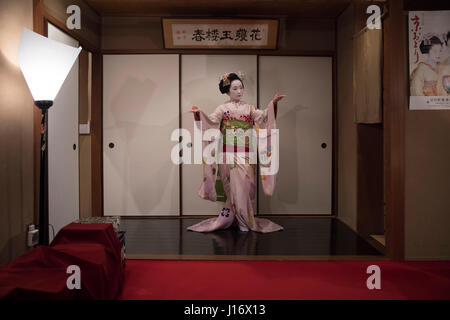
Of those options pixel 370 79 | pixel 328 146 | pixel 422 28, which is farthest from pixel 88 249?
pixel 328 146

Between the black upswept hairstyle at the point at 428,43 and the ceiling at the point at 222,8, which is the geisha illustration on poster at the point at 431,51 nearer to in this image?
the black upswept hairstyle at the point at 428,43

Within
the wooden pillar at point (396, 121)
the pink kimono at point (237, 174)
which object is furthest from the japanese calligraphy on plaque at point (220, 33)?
the wooden pillar at point (396, 121)

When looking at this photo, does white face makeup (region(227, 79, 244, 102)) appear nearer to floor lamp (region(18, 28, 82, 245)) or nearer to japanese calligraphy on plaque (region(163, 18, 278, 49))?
japanese calligraphy on plaque (region(163, 18, 278, 49))

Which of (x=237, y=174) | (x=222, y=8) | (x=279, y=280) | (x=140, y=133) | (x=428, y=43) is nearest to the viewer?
(x=279, y=280)

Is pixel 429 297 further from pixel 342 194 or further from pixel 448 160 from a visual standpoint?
pixel 342 194

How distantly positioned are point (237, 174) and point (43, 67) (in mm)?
1996

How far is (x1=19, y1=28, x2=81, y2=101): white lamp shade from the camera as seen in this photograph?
6.95 ft

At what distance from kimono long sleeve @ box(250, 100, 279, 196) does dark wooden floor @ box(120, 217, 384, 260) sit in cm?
52

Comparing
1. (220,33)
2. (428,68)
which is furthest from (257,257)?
(220,33)

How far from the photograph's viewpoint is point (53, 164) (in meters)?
3.35

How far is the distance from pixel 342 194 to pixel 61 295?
3302 millimetres

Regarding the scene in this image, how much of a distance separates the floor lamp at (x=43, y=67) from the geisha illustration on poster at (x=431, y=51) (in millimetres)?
2419

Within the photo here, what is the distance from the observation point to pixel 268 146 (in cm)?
365

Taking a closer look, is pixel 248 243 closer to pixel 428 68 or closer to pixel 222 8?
pixel 428 68
